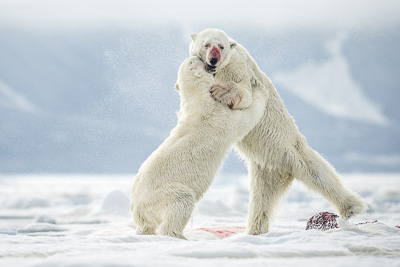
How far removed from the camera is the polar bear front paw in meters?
5.47

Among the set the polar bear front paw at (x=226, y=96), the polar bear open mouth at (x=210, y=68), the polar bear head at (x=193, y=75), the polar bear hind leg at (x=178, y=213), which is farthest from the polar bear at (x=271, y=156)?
the polar bear hind leg at (x=178, y=213)

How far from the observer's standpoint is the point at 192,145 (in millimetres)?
5055

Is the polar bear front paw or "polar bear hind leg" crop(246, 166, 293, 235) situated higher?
the polar bear front paw

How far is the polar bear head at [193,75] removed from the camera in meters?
5.52

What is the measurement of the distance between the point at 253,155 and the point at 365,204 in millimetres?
1721

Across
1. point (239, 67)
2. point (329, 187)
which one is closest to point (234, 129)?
point (239, 67)

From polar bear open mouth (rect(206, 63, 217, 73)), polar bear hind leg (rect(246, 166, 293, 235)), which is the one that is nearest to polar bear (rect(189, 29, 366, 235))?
polar bear hind leg (rect(246, 166, 293, 235))

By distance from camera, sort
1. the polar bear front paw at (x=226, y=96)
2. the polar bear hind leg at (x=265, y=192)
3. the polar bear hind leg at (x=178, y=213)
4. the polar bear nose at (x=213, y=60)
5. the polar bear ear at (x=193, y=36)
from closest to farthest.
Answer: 1. the polar bear hind leg at (x=178, y=213)
2. the polar bear front paw at (x=226, y=96)
3. the polar bear nose at (x=213, y=60)
4. the polar bear ear at (x=193, y=36)
5. the polar bear hind leg at (x=265, y=192)

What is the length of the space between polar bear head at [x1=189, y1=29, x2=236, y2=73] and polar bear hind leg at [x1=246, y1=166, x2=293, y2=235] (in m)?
1.78

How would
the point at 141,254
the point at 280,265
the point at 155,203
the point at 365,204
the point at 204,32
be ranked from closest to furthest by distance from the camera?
the point at 280,265
the point at 141,254
the point at 155,203
the point at 204,32
the point at 365,204

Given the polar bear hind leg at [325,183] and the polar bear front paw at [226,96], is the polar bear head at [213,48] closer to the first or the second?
the polar bear front paw at [226,96]

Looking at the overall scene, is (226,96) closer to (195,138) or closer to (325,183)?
(195,138)

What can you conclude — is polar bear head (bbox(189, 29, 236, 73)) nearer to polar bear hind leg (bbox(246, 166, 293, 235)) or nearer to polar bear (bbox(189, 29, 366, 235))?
polar bear (bbox(189, 29, 366, 235))

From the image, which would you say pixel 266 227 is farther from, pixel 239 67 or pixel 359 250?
pixel 359 250
